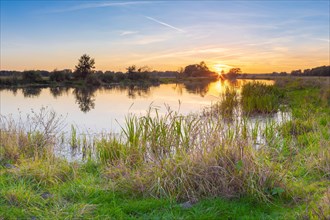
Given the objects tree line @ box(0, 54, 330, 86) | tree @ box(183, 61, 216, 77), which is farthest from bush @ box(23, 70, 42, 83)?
tree @ box(183, 61, 216, 77)

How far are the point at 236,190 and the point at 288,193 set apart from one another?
69cm

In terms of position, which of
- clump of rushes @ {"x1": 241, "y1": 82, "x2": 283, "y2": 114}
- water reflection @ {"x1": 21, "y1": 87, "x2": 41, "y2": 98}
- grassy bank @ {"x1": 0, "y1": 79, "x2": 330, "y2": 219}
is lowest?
grassy bank @ {"x1": 0, "y1": 79, "x2": 330, "y2": 219}

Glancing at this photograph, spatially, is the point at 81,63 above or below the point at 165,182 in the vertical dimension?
above

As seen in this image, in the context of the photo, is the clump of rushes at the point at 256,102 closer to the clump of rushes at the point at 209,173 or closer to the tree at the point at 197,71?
the clump of rushes at the point at 209,173

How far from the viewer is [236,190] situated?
15.2 ft

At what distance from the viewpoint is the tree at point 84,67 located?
6069cm

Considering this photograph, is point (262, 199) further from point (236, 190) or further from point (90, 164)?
point (90, 164)

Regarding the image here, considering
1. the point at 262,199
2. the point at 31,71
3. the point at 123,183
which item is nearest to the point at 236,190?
the point at 262,199

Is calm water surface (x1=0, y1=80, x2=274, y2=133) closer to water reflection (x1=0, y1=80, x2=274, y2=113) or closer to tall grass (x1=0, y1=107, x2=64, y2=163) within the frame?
water reflection (x1=0, y1=80, x2=274, y2=113)

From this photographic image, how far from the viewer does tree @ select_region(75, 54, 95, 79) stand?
199 feet

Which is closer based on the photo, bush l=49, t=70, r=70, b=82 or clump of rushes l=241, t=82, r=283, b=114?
clump of rushes l=241, t=82, r=283, b=114

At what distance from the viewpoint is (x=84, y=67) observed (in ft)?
201

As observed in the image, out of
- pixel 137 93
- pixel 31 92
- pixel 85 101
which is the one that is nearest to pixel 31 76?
pixel 31 92

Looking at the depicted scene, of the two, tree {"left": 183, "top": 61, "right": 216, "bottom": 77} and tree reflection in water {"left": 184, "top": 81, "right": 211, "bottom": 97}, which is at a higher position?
tree {"left": 183, "top": 61, "right": 216, "bottom": 77}
